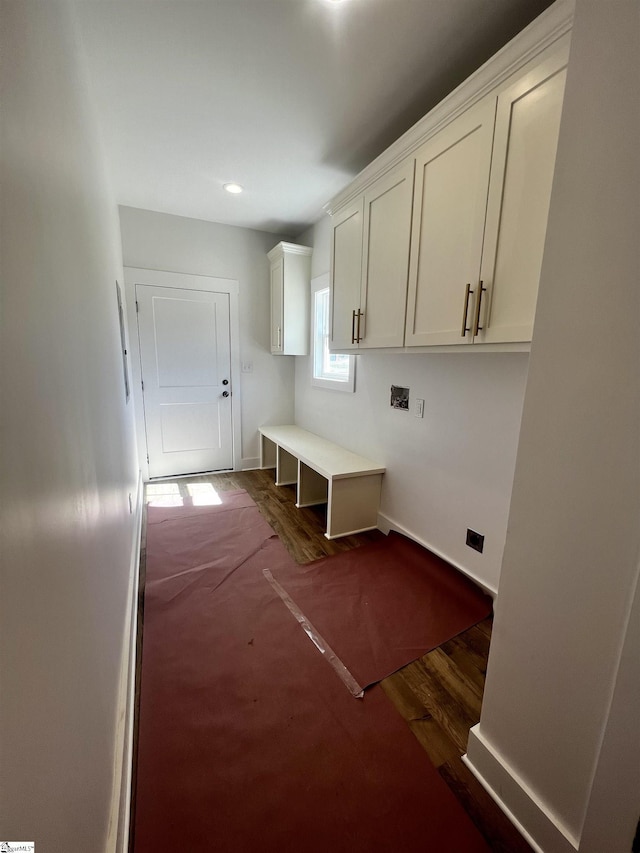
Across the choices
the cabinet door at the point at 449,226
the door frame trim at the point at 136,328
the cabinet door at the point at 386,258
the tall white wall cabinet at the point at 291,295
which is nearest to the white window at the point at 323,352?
Result: the tall white wall cabinet at the point at 291,295

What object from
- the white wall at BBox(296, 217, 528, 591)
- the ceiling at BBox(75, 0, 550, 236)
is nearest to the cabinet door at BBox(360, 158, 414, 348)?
the white wall at BBox(296, 217, 528, 591)

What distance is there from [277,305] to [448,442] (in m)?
2.50

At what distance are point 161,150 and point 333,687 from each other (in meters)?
3.25

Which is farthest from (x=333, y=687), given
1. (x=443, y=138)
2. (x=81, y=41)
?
(x=81, y=41)

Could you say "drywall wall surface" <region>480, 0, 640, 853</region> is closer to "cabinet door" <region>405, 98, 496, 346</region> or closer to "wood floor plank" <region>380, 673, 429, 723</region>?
"wood floor plank" <region>380, 673, 429, 723</region>

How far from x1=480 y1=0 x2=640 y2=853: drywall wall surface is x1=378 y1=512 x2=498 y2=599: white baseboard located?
26.6 inches

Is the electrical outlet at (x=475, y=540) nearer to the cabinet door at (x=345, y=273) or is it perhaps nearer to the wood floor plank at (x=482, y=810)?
the wood floor plank at (x=482, y=810)

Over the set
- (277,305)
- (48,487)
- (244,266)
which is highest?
(244,266)

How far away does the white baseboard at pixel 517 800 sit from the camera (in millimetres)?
904

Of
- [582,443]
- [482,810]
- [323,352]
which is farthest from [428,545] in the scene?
[323,352]

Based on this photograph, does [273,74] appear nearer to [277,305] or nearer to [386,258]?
[386,258]

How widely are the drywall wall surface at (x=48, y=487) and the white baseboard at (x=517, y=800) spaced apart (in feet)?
3.55

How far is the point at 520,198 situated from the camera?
4.19 feet

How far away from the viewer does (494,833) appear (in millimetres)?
986
